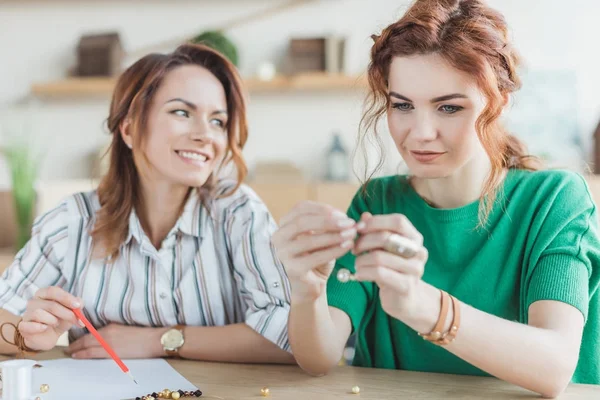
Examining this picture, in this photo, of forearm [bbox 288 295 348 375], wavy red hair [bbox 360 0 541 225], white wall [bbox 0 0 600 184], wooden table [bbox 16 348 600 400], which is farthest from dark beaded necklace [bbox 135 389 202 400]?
white wall [bbox 0 0 600 184]

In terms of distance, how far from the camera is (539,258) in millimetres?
1193

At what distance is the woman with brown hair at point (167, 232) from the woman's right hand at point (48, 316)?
12 cm

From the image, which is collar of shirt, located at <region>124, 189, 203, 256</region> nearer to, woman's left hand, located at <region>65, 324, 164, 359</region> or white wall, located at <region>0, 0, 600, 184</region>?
woman's left hand, located at <region>65, 324, 164, 359</region>

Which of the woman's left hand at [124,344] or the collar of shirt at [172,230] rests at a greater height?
the collar of shirt at [172,230]

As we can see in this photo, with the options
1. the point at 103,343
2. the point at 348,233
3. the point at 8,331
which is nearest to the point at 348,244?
the point at 348,233

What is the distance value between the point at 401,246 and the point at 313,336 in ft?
1.13

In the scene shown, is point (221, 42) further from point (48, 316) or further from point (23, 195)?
point (48, 316)

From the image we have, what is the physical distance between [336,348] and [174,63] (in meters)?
0.84

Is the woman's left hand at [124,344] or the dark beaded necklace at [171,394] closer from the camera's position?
the dark beaded necklace at [171,394]

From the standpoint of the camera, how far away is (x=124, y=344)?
138 cm

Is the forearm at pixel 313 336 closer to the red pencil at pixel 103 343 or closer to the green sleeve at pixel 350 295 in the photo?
the green sleeve at pixel 350 295

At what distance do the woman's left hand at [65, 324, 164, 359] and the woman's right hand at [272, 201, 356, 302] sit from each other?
444 millimetres

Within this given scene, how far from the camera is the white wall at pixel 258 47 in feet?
12.1

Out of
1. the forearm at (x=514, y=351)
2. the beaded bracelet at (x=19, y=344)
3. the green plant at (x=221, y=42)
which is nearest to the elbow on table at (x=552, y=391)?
the forearm at (x=514, y=351)
